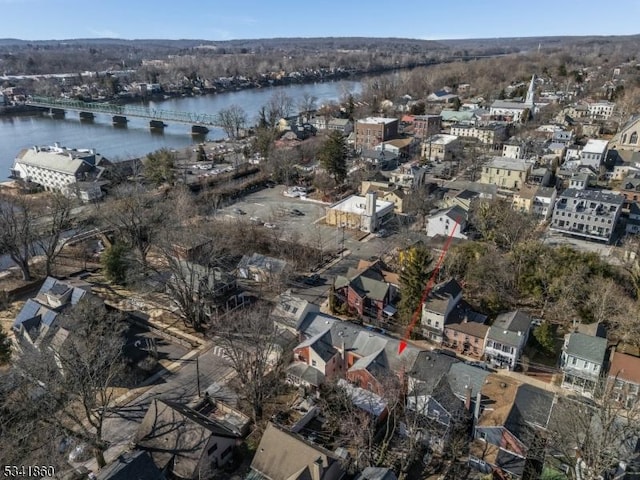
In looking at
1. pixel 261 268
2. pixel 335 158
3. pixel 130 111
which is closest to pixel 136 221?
pixel 261 268

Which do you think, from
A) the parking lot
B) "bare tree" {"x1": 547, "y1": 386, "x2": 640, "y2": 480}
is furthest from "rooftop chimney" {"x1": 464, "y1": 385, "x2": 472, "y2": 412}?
the parking lot

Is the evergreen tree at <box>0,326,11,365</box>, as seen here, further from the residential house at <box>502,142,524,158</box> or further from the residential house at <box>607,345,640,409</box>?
the residential house at <box>502,142,524,158</box>

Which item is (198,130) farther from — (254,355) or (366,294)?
(254,355)

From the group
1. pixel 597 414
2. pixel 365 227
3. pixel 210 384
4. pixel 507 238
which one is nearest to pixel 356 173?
pixel 365 227

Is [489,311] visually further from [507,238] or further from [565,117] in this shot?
[565,117]

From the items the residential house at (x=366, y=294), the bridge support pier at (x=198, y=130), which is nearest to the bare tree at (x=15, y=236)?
the residential house at (x=366, y=294)

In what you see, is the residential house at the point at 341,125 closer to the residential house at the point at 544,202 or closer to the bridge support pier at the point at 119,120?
the residential house at the point at 544,202
